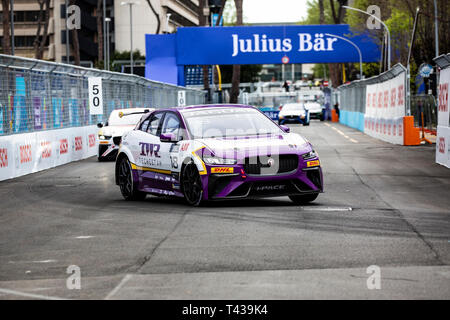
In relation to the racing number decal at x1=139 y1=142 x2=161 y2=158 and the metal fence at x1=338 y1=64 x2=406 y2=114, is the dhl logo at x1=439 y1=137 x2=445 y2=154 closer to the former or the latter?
the metal fence at x1=338 y1=64 x2=406 y2=114

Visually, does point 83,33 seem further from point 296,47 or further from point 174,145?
point 174,145

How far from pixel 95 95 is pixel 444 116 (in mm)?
11954

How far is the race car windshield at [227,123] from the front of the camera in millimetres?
14219

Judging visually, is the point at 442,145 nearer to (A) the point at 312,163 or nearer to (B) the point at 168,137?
(A) the point at 312,163

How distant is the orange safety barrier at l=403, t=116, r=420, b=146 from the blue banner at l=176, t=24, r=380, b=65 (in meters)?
28.0

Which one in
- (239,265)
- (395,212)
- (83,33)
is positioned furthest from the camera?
(83,33)

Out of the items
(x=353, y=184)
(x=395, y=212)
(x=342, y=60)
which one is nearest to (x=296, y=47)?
(x=342, y=60)

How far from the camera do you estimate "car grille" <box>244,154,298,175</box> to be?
13312mm

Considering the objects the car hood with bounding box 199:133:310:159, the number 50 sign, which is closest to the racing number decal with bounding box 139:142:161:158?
the car hood with bounding box 199:133:310:159

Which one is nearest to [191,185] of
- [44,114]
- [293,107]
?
[44,114]

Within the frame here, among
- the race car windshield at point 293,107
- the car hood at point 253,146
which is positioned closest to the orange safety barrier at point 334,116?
the race car windshield at point 293,107

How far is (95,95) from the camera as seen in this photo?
31.1 meters

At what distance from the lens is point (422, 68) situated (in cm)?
3988
